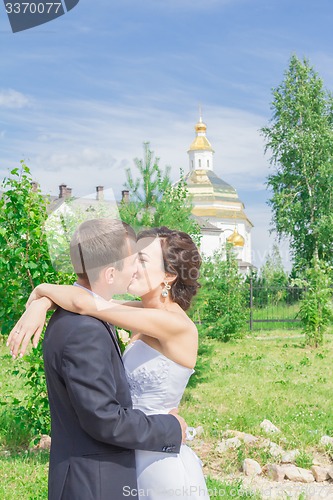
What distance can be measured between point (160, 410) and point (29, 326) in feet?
2.32

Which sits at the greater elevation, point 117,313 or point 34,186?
point 34,186

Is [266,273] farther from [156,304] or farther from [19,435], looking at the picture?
[156,304]

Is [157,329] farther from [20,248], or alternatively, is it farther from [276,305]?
[276,305]

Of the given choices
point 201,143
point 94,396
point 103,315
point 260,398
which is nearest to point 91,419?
point 94,396

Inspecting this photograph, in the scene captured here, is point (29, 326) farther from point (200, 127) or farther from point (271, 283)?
point (200, 127)

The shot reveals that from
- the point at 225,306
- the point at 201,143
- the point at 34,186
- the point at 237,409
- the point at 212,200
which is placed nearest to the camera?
the point at 34,186

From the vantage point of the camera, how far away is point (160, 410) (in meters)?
2.52

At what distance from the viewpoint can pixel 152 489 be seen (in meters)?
2.36

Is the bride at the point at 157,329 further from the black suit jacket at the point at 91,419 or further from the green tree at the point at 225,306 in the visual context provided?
the green tree at the point at 225,306

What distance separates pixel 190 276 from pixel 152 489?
2.85 feet

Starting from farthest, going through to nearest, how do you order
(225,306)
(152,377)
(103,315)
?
(225,306) → (152,377) → (103,315)

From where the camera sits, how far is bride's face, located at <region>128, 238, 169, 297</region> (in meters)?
2.52

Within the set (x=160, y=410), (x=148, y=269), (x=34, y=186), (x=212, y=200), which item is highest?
(x=212, y=200)

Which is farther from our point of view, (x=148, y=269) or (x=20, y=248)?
(x=20, y=248)
